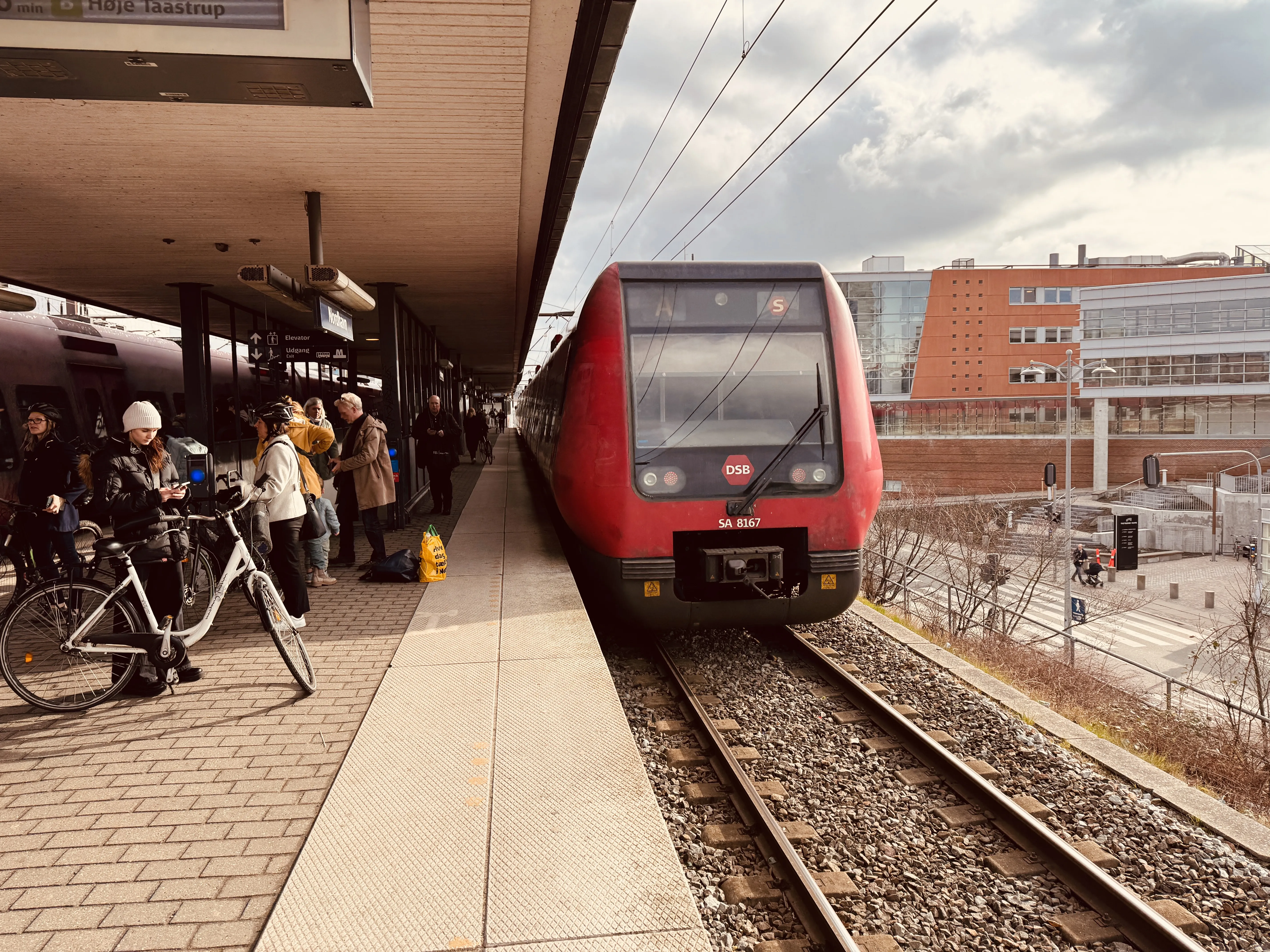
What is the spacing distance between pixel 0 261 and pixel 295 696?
33.1 feet

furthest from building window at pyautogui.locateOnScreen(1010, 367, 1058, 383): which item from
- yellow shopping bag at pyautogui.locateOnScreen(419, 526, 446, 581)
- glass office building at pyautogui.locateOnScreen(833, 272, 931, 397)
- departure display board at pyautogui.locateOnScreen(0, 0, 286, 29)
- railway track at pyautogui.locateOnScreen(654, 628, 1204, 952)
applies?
departure display board at pyautogui.locateOnScreen(0, 0, 286, 29)

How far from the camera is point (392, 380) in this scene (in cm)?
1239

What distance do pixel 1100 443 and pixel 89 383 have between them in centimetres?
5906

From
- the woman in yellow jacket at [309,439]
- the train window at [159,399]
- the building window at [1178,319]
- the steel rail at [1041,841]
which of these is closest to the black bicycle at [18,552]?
the woman in yellow jacket at [309,439]

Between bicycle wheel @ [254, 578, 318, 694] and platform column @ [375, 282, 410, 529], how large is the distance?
275 inches

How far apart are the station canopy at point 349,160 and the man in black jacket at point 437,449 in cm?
216

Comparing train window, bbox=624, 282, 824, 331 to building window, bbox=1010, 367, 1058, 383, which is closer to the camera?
train window, bbox=624, 282, 824, 331

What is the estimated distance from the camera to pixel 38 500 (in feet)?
22.2

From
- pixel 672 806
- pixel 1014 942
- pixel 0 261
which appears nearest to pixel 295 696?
pixel 672 806

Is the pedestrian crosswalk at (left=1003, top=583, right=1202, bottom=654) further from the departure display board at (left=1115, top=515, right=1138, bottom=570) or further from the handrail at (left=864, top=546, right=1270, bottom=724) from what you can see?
the departure display board at (left=1115, top=515, right=1138, bottom=570)

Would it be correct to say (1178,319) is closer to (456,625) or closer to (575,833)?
(456,625)

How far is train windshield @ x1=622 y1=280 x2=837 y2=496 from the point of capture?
246 inches

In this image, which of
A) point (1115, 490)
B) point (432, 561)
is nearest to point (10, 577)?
point (432, 561)

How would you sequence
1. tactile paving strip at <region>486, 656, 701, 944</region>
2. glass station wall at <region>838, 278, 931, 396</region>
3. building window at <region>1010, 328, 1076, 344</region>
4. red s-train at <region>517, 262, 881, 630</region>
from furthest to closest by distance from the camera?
1. building window at <region>1010, 328, 1076, 344</region>
2. glass station wall at <region>838, 278, 931, 396</region>
3. red s-train at <region>517, 262, 881, 630</region>
4. tactile paving strip at <region>486, 656, 701, 944</region>
